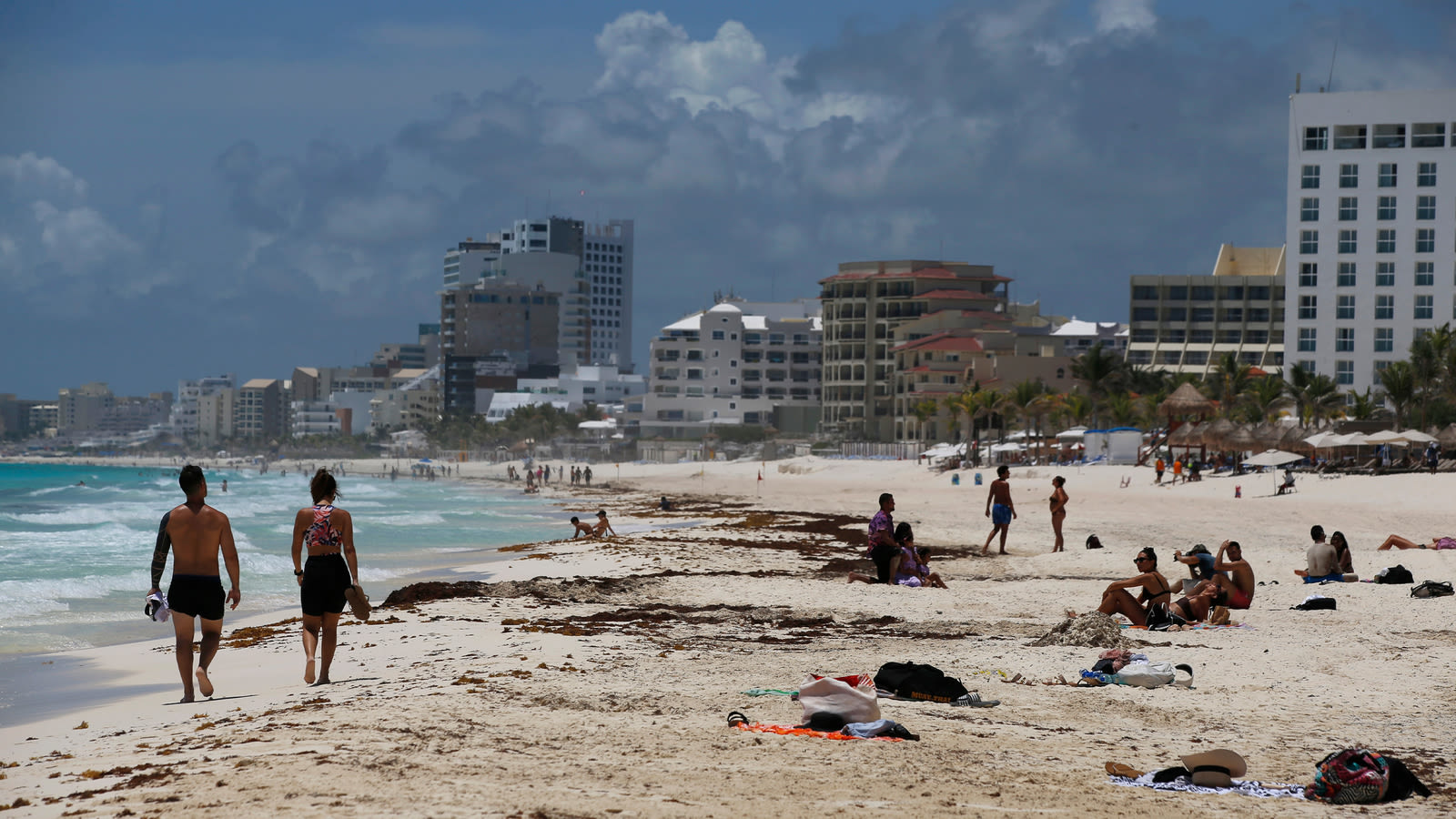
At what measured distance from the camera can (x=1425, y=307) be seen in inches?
2970

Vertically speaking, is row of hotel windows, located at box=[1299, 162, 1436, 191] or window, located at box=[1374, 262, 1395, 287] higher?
row of hotel windows, located at box=[1299, 162, 1436, 191]

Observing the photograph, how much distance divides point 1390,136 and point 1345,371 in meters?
14.3

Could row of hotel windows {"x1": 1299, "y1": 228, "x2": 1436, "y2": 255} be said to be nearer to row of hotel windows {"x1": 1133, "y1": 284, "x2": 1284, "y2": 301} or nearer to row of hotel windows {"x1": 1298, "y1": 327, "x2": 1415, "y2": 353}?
row of hotel windows {"x1": 1298, "y1": 327, "x2": 1415, "y2": 353}

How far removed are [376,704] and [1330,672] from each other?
7098 mm

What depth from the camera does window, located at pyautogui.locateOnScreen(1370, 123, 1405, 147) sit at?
7612 centimetres

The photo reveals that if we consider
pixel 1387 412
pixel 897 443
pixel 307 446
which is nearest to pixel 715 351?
pixel 897 443

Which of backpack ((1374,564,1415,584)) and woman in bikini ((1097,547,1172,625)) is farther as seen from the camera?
backpack ((1374,564,1415,584))

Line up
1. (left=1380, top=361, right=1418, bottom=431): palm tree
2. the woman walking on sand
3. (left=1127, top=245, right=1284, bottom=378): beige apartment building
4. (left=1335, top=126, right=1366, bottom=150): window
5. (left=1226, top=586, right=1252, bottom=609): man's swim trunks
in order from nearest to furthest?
the woman walking on sand
(left=1226, top=586, right=1252, bottom=609): man's swim trunks
(left=1380, top=361, right=1418, bottom=431): palm tree
(left=1335, top=126, right=1366, bottom=150): window
(left=1127, top=245, right=1284, bottom=378): beige apartment building

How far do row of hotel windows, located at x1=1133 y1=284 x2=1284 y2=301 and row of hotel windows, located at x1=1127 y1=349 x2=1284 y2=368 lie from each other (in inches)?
180

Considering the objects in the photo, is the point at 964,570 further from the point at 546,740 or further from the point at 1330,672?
the point at 546,740

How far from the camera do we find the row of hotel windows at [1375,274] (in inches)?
2982

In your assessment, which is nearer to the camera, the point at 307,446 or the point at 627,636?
the point at 627,636

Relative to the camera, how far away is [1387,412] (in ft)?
212

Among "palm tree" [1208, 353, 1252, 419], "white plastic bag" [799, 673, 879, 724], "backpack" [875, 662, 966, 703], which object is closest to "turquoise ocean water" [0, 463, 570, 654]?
"backpack" [875, 662, 966, 703]
